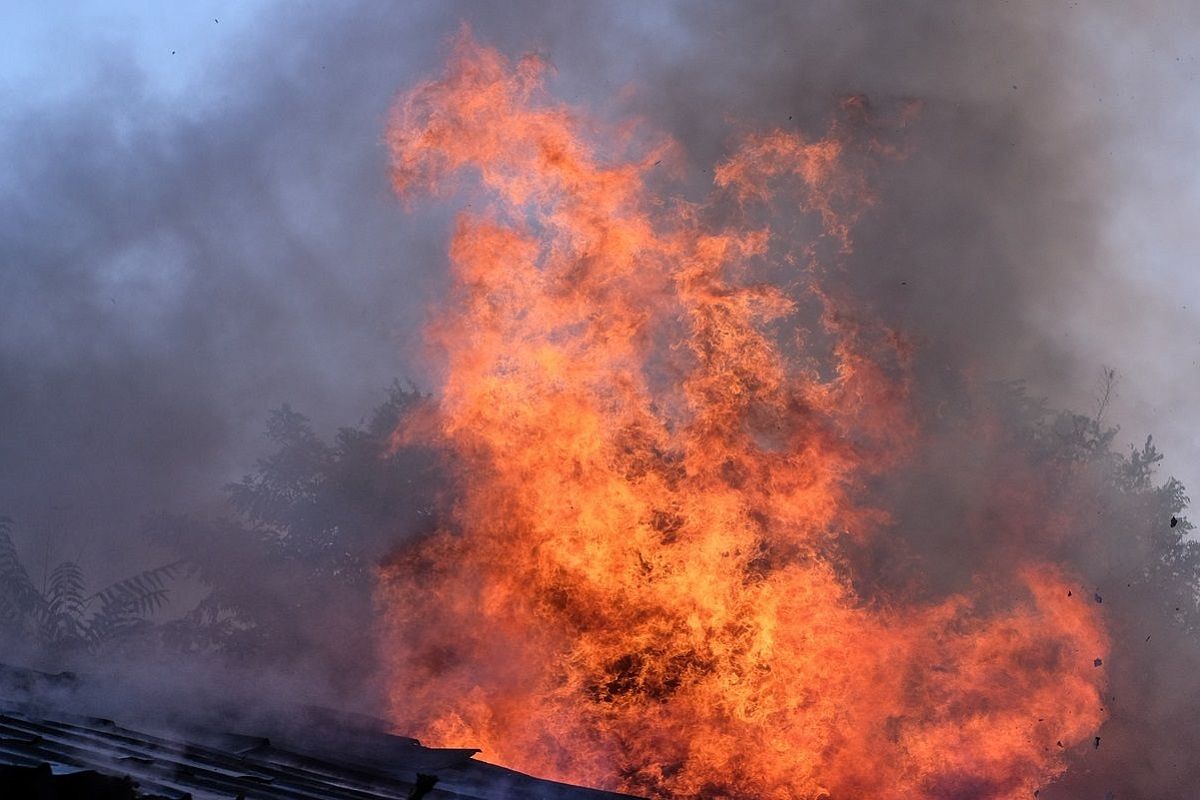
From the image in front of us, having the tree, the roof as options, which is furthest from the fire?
the tree

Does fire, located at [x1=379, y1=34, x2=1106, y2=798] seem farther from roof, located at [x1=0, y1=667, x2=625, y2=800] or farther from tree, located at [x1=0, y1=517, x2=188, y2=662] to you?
tree, located at [x1=0, y1=517, x2=188, y2=662]

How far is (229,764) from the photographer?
7699 millimetres

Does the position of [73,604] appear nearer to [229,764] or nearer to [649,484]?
[649,484]

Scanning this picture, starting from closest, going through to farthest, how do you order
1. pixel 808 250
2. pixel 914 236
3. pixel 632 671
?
pixel 632 671 < pixel 808 250 < pixel 914 236

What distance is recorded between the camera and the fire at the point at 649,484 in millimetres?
13477

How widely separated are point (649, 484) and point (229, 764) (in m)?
7.04

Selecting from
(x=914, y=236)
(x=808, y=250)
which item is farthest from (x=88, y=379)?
(x=914, y=236)

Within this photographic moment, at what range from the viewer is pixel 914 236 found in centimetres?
1717

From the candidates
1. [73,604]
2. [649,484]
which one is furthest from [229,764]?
[73,604]

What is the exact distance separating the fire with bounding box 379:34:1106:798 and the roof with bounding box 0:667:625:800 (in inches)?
190

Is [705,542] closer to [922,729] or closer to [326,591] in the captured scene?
[922,729]

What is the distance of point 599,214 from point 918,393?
771 centimetres

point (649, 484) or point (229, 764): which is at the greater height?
point (649, 484)

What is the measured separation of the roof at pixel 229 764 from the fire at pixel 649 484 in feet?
15.8
